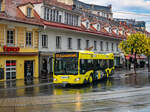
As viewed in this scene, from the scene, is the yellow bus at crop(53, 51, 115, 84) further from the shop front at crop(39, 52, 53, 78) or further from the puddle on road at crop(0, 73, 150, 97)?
the shop front at crop(39, 52, 53, 78)

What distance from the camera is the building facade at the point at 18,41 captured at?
2589 centimetres

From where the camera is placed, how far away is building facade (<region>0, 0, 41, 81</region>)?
25.9m

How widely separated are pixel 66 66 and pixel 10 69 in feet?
31.2

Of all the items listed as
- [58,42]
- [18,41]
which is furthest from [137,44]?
[18,41]

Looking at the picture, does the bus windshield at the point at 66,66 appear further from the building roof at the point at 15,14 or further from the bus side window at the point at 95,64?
the building roof at the point at 15,14

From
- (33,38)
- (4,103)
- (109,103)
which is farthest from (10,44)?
(109,103)

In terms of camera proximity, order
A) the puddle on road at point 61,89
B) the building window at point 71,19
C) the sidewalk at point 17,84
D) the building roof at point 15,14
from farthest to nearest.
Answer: the building window at point 71,19
the building roof at point 15,14
the sidewalk at point 17,84
the puddle on road at point 61,89

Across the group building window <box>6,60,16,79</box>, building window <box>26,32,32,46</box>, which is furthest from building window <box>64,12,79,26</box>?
building window <box>6,60,16,79</box>

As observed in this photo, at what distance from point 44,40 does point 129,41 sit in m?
14.8

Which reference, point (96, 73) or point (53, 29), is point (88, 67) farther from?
point (53, 29)

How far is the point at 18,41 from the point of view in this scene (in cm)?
2753

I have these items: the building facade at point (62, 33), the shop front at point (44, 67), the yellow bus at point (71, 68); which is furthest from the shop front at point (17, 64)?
the yellow bus at point (71, 68)


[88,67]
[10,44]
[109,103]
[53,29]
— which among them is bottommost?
[109,103]

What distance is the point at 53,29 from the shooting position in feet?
106
